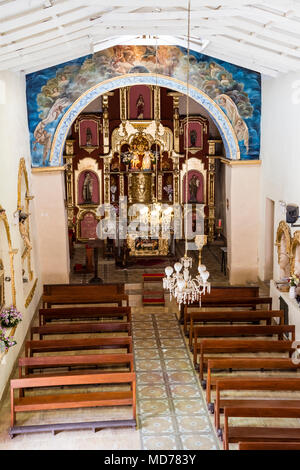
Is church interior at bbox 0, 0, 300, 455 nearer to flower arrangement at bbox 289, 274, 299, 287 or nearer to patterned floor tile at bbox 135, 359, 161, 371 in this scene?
patterned floor tile at bbox 135, 359, 161, 371

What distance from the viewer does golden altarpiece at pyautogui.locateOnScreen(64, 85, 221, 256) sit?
2250 centimetres

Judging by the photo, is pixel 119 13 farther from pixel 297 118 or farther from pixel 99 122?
pixel 99 122

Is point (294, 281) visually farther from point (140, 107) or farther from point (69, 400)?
point (140, 107)

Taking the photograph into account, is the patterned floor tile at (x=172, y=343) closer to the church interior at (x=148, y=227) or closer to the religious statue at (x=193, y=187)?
the church interior at (x=148, y=227)

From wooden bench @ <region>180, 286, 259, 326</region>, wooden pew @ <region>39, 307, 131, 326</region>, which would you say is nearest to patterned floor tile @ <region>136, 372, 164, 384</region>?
wooden pew @ <region>39, 307, 131, 326</region>

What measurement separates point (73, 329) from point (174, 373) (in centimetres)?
248

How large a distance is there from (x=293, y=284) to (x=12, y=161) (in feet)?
23.1

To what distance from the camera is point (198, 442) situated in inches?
384

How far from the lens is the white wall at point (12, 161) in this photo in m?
12.5

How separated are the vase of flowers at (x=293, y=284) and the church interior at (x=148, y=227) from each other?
0.13m

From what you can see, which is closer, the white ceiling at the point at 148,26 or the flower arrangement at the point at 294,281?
the white ceiling at the point at 148,26

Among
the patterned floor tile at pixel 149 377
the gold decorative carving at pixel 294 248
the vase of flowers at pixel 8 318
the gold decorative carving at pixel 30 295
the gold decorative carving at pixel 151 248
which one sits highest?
the gold decorative carving at pixel 294 248

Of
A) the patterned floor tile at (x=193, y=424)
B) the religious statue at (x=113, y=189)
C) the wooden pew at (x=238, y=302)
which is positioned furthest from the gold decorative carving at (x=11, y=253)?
the religious statue at (x=113, y=189)

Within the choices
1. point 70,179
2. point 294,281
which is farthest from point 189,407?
point 70,179
